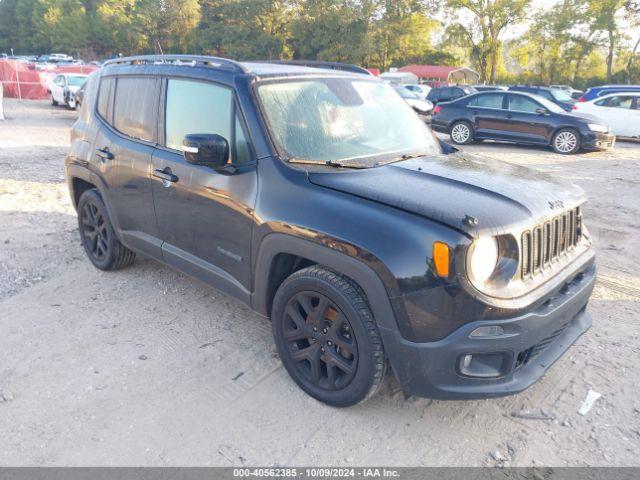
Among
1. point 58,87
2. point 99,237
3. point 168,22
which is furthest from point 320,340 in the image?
point 168,22

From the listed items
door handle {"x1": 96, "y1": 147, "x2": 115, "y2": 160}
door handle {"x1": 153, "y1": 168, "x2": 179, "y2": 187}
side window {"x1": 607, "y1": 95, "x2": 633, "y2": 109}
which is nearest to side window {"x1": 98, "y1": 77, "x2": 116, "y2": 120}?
door handle {"x1": 96, "y1": 147, "x2": 115, "y2": 160}

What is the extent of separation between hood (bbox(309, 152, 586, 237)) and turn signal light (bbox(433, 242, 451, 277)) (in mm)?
121

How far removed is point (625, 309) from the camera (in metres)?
4.14

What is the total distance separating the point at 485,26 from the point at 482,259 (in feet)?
202

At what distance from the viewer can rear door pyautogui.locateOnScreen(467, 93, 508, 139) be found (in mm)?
13602

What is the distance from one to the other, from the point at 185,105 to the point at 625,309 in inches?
148

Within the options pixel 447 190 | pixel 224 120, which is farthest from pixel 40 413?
pixel 447 190

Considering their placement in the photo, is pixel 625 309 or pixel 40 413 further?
pixel 625 309

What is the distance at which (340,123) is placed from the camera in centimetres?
345

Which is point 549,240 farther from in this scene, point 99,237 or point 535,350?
point 99,237

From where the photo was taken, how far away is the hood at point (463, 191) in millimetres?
2518

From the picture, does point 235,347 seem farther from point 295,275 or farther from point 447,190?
point 447,190

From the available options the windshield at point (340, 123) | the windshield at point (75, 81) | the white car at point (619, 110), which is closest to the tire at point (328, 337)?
the windshield at point (340, 123)

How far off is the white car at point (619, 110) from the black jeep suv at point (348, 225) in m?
14.1
